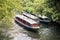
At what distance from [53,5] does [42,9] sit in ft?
8.56

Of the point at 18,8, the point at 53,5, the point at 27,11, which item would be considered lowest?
the point at 27,11

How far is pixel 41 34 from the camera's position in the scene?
27.9m

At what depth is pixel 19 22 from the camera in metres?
32.2

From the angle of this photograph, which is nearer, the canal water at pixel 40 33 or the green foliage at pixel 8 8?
the green foliage at pixel 8 8

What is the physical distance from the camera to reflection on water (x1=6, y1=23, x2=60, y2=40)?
26.1m

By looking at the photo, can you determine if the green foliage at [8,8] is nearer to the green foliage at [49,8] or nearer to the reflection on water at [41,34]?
the reflection on water at [41,34]

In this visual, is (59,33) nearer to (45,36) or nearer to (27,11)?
(45,36)

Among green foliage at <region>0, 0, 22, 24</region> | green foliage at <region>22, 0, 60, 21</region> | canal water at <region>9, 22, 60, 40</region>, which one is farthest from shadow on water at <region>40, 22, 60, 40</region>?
green foliage at <region>0, 0, 22, 24</region>

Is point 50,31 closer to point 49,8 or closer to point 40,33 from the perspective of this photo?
point 40,33

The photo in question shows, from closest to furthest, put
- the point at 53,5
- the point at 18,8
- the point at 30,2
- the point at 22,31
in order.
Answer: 1. the point at 18,8
2. the point at 22,31
3. the point at 53,5
4. the point at 30,2

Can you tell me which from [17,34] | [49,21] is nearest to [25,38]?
[17,34]

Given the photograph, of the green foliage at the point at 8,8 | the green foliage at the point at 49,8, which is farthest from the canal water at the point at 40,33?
the green foliage at the point at 8,8

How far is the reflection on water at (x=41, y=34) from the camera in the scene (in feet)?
85.5

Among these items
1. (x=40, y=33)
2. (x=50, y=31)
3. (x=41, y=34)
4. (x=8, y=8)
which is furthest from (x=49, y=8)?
(x=8, y=8)
